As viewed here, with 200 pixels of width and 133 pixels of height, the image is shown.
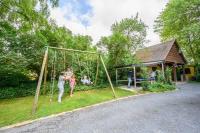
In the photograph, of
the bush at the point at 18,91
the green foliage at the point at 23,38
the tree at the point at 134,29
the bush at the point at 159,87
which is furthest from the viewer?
the tree at the point at 134,29

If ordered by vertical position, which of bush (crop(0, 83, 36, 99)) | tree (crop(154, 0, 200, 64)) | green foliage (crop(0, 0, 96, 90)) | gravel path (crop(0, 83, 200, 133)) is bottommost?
gravel path (crop(0, 83, 200, 133))

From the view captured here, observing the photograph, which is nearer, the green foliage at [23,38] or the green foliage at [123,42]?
the green foliage at [23,38]

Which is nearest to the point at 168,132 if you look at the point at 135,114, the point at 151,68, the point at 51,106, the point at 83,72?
the point at 135,114

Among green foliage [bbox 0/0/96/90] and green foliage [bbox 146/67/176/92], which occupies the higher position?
green foliage [bbox 0/0/96/90]

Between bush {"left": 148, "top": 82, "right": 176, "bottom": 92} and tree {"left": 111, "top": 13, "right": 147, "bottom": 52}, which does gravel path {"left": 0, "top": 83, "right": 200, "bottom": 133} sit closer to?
bush {"left": 148, "top": 82, "right": 176, "bottom": 92}

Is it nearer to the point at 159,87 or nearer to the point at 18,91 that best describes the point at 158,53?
the point at 159,87

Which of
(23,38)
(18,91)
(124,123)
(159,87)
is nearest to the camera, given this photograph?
(124,123)

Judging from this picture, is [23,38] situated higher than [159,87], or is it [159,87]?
[23,38]

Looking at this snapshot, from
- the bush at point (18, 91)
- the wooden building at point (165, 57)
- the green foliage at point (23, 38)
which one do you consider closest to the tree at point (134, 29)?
the wooden building at point (165, 57)

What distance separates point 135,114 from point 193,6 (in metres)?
20.6

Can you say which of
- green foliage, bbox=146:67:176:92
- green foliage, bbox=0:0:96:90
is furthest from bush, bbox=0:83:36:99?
green foliage, bbox=146:67:176:92

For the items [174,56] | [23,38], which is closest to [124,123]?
[23,38]

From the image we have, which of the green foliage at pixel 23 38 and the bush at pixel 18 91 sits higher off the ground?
the green foliage at pixel 23 38

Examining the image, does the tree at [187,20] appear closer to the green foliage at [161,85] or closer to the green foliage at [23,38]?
the green foliage at [161,85]
